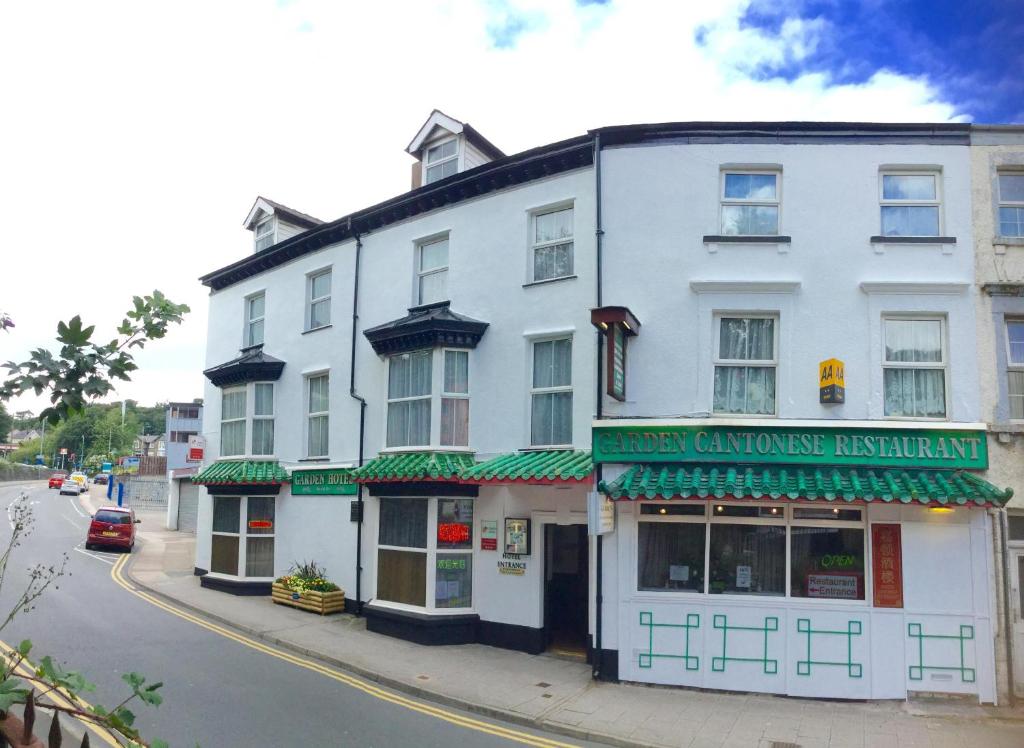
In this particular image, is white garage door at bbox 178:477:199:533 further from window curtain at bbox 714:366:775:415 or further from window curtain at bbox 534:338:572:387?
window curtain at bbox 714:366:775:415

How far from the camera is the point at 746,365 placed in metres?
12.1

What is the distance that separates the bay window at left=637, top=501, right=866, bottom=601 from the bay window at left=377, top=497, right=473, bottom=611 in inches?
156

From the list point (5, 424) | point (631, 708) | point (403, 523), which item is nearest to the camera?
point (5, 424)

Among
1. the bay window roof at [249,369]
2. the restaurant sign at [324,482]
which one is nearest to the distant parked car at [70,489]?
the bay window roof at [249,369]

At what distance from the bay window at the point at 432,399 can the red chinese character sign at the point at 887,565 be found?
24.8ft

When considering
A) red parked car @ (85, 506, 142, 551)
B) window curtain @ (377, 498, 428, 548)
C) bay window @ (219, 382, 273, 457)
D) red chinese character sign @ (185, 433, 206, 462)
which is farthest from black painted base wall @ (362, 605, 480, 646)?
red parked car @ (85, 506, 142, 551)

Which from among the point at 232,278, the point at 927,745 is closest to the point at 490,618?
the point at 927,745

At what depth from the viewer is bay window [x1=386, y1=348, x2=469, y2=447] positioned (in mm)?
14828

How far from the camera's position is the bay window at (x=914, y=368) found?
37.9 feet

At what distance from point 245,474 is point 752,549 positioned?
13161 millimetres

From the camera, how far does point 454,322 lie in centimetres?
1466

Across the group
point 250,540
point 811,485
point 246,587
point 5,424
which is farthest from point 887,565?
point 250,540

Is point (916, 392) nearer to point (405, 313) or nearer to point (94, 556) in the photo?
point (405, 313)

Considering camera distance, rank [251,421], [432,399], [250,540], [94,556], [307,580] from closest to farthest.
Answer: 1. [432,399]
2. [307,580]
3. [250,540]
4. [251,421]
5. [94,556]
